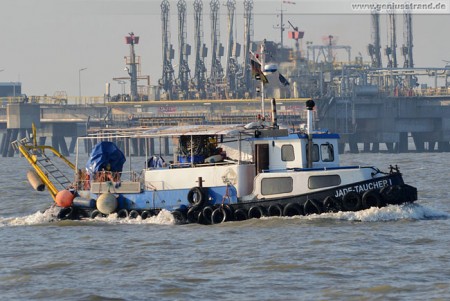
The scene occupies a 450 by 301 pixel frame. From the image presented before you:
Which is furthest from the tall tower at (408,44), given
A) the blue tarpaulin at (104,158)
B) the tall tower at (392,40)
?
the blue tarpaulin at (104,158)

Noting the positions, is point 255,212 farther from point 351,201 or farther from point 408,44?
point 408,44

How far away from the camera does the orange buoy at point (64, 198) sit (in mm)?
43531

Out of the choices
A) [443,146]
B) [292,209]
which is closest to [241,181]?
[292,209]

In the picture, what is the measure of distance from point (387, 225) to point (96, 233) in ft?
32.4

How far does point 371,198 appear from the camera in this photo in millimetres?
38719

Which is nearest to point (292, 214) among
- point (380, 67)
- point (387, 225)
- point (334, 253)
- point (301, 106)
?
point (387, 225)

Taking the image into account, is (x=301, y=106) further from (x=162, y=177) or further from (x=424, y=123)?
(x=162, y=177)

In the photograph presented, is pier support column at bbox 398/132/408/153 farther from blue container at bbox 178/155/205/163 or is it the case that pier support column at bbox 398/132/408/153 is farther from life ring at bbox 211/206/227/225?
life ring at bbox 211/206/227/225

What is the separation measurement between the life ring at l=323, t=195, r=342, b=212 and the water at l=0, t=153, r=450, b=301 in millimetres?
292

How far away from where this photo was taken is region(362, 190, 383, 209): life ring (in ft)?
127

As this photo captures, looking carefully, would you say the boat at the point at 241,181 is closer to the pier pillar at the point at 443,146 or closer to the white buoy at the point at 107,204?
the white buoy at the point at 107,204

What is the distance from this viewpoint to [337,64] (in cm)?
17462

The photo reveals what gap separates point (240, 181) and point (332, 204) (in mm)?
3436

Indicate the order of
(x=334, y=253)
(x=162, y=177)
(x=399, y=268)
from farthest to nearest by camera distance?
(x=162, y=177) → (x=334, y=253) → (x=399, y=268)
